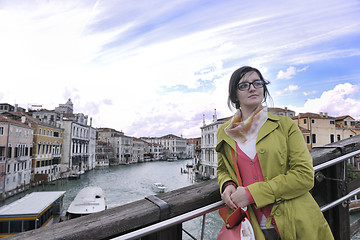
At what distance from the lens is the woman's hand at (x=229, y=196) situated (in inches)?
37.6

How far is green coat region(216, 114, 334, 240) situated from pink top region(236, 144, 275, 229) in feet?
0.08

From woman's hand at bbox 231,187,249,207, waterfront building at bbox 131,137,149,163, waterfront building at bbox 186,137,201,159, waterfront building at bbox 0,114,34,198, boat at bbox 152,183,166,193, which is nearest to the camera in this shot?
woman's hand at bbox 231,187,249,207

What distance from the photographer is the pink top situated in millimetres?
989

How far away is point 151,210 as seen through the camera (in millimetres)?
941

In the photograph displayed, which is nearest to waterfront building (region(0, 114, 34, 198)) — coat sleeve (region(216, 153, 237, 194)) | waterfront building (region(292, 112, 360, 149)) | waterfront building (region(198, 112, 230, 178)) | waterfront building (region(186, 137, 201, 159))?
waterfront building (region(198, 112, 230, 178))

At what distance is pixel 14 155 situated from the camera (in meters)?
19.3

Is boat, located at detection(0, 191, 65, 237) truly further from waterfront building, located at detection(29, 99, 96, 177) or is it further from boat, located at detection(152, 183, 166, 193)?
waterfront building, located at detection(29, 99, 96, 177)

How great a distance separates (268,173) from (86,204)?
40.1 ft

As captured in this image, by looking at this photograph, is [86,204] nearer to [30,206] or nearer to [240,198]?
[30,206]

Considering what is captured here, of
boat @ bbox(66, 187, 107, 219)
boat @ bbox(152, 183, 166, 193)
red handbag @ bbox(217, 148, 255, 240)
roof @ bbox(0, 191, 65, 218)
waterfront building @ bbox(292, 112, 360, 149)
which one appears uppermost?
waterfront building @ bbox(292, 112, 360, 149)

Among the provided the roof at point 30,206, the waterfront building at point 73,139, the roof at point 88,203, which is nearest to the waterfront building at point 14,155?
the waterfront building at point 73,139

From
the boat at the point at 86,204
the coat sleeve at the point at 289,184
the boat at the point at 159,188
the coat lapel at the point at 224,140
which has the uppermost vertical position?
the coat lapel at the point at 224,140

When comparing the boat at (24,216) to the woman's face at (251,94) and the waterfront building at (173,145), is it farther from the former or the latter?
the waterfront building at (173,145)

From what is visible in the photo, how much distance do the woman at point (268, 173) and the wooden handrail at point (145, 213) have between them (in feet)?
0.45
